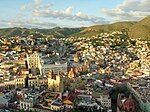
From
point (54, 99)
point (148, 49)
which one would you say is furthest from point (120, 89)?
point (148, 49)

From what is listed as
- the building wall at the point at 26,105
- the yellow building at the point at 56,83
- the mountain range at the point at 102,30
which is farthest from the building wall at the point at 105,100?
the mountain range at the point at 102,30

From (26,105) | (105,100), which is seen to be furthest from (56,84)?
(105,100)

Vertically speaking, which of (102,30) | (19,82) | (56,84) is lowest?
(102,30)

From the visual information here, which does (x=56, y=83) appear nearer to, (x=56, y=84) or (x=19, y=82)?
(x=56, y=84)

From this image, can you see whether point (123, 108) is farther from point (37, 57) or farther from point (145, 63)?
point (145, 63)

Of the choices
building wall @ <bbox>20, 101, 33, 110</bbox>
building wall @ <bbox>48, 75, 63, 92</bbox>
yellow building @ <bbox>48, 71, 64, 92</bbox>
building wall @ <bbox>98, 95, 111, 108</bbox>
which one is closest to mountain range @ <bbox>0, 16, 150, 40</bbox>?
yellow building @ <bbox>48, 71, 64, 92</bbox>

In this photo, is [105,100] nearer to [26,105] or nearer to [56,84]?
[26,105]

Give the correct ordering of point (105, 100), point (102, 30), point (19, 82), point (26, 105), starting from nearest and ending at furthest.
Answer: point (26, 105) < point (105, 100) < point (19, 82) < point (102, 30)

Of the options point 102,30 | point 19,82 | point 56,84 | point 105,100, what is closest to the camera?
point 105,100

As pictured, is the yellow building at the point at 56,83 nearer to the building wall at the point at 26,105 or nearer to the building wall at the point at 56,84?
the building wall at the point at 56,84

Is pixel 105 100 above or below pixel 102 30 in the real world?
above

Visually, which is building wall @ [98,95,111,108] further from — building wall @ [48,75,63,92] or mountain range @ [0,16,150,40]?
mountain range @ [0,16,150,40]

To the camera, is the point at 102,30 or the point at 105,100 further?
the point at 102,30
